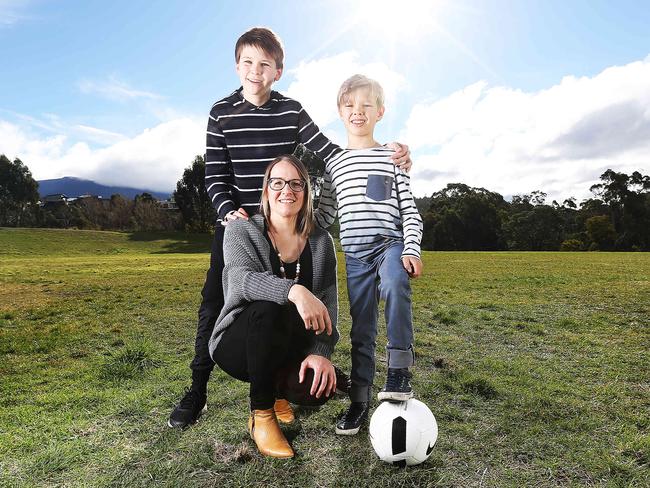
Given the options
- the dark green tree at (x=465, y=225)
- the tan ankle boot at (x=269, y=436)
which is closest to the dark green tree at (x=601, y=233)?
the dark green tree at (x=465, y=225)

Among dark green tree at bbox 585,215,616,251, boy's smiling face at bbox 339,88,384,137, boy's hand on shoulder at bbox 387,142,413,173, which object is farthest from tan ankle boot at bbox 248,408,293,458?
dark green tree at bbox 585,215,616,251

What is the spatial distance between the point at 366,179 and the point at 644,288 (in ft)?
40.0

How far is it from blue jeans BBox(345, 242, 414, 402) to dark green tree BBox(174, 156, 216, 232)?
41.1 metres

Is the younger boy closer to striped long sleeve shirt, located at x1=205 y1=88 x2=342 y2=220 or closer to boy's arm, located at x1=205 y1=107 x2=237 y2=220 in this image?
striped long sleeve shirt, located at x1=205 y1=88 x2=342 y2=220

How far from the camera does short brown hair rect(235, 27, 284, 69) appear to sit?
361 cm

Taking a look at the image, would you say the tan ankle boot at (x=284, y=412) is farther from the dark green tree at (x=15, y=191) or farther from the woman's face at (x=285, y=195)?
the dark green tree at (x=15, y=191)

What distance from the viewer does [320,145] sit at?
384 centimetres

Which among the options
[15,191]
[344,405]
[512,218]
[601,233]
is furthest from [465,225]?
[15,191]

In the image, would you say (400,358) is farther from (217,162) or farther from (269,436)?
(217,162)

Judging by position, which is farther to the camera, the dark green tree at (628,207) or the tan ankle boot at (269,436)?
the dark green tree at (628,207)

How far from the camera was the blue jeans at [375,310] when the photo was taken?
319 centimetres

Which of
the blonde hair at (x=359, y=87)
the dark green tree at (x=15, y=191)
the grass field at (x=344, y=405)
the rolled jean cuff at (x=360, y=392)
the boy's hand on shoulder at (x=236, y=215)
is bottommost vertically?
the grass field at (x=344, y=405)

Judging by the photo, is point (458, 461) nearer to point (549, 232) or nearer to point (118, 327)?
point (118, 327)

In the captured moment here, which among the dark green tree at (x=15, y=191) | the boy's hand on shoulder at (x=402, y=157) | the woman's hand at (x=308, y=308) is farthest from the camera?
the dark green tree at (x=15, y=191)
